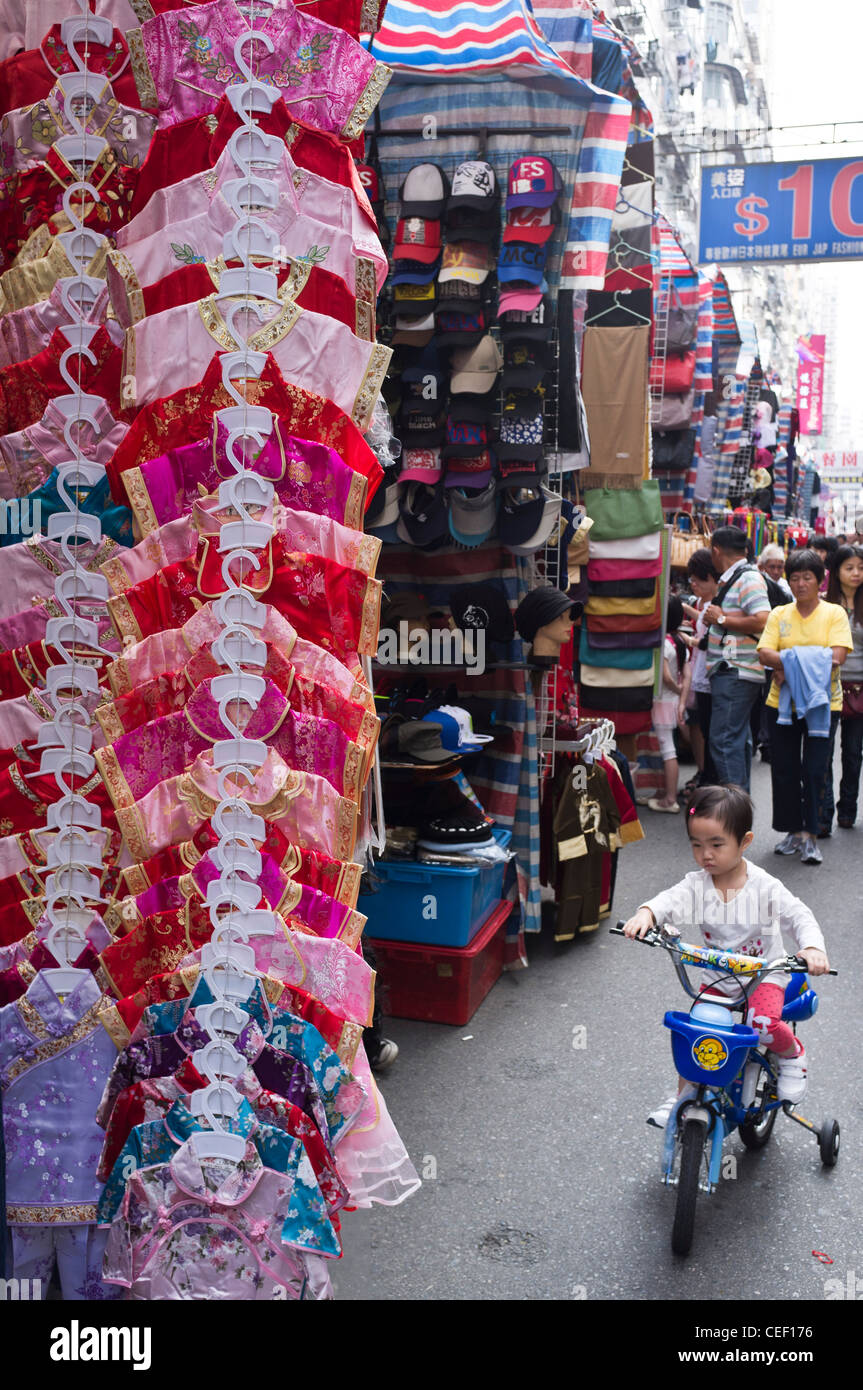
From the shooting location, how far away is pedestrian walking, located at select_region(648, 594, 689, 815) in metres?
7.80

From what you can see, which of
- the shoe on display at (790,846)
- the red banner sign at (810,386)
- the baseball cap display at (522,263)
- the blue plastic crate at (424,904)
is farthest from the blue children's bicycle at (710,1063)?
the red banner sign at (810,386)

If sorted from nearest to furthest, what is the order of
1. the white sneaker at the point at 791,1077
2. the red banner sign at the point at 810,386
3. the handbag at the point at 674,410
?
1. the white sneaker at the point at 791,1077
2. the handbag at the point at 674,410
3. the red banner sign at the point at 810,386

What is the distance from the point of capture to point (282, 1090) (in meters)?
2.19

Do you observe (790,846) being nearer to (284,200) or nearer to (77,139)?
(284,200)

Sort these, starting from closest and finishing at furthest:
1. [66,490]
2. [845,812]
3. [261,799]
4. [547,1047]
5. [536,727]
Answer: [261,799]
[66,490]
[547,1047]
[536,727]
[845,812]

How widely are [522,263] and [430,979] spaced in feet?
8.48

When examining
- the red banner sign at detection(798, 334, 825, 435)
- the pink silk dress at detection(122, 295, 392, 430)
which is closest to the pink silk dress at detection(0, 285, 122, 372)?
the pink silk dress at detection(122, 295, 392, 430)

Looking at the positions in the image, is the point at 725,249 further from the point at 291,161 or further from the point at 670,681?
the point at 291,161

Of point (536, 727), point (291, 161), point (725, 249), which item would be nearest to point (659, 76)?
point (725, 249)

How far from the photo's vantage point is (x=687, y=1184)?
9.98 feet

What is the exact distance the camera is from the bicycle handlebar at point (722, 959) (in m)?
3.08

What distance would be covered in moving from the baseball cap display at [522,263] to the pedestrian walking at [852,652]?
3.57 metres

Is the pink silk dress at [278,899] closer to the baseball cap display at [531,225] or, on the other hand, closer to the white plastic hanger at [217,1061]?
the white plastic hanger at [217,1061]

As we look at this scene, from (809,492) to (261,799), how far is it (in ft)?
78.7
